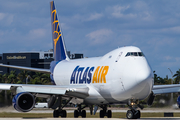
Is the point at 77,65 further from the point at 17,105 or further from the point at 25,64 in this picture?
the point at 25,64

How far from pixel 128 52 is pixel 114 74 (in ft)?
5.35

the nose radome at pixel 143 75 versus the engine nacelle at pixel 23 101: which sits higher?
the nose radome at pixel 143 75

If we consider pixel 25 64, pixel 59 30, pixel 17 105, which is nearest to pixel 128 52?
pixel 17 105

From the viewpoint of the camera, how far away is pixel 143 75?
21781 millimetres

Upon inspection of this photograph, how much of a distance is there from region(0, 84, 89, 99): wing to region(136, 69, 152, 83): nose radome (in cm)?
594

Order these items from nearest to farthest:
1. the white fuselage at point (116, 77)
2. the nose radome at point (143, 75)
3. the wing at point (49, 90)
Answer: the nose radome at point (143, 75)
the white fuselage at point (116, 77)
the wing at point (49, 90)

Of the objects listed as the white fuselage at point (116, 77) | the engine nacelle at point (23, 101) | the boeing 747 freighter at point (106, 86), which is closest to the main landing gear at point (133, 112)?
the boeing 747 freighter at point (106, 86)

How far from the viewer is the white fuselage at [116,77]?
875 inches

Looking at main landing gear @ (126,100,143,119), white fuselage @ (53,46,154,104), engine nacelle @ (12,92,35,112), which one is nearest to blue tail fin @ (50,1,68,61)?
white fuselage @ (53,46,154,104)

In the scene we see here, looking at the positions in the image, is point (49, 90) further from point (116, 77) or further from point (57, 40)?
point (57, 40)

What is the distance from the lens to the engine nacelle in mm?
24219

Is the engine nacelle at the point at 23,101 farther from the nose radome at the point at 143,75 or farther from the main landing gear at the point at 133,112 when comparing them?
the nose radome at the point at 143,75

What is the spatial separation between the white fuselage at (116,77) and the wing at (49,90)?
0.57m

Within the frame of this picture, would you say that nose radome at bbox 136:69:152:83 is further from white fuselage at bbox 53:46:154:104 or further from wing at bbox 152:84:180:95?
wing at bbox 152:84:180:95
